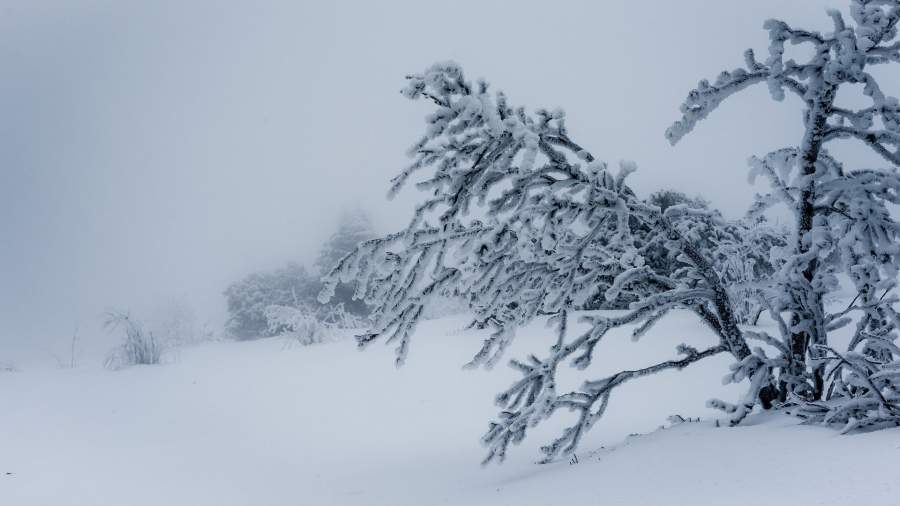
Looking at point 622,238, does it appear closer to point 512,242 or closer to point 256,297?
point 512,242

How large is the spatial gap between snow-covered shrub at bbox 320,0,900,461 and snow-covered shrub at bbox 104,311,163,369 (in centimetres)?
675

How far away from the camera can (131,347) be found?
8.66m

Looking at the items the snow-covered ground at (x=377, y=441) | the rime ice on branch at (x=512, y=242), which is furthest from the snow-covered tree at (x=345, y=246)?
the rime ice on branch at (x=512, y=242)

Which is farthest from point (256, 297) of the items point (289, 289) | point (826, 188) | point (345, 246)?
point (826, 188)

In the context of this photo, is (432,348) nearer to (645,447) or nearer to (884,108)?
(645,447)

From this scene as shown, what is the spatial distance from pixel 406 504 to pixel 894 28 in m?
3.93

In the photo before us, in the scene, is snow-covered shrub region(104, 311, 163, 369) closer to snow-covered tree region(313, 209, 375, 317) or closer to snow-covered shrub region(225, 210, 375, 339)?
snow-covered shrub region(225, 210, 375, 339)

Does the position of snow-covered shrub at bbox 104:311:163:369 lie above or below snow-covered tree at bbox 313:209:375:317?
below

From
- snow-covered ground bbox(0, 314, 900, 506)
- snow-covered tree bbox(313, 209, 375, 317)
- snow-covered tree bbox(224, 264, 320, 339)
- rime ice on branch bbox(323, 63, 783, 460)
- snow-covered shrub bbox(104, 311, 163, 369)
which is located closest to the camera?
snow-covered ground bbox(0, 314, 900, 506)

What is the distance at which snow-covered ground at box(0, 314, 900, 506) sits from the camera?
7.61 feet

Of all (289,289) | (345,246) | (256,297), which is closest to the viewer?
(256,297)

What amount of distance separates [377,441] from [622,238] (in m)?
3.41

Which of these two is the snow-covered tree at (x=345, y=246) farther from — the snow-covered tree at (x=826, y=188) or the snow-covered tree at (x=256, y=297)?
the snow-covered tree at (x=826, y=188)

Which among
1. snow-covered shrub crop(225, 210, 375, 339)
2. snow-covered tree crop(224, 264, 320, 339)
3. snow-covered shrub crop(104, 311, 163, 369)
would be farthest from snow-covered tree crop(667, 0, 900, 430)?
snow-covered tree crop(224, 264, 320, 339)
